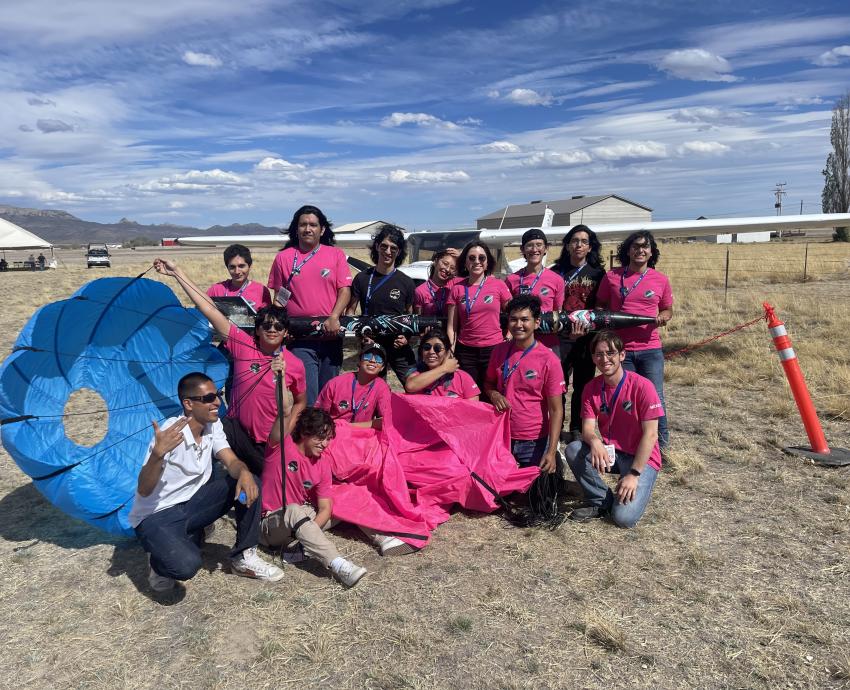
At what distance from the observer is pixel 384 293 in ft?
18.2

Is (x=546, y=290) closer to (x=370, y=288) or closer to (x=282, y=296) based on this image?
(x=370, y=288)

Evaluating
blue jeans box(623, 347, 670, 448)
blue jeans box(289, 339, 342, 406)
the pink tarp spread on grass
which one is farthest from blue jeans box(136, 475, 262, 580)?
blue jeans box(623, 347, 670, 448)

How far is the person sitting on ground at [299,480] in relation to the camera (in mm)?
3959

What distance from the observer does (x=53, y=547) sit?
4277mm

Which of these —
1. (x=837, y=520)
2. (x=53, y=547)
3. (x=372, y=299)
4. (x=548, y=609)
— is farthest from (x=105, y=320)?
(x=837, y=520)

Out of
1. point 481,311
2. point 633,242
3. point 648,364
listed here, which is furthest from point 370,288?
point 648,364

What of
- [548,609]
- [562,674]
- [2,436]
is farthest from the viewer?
[2,436]

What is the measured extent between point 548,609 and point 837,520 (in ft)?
7.99

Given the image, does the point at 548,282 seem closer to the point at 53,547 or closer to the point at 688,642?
the point at 688,642

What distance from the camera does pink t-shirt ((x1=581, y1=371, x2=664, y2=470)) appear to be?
4406 mm

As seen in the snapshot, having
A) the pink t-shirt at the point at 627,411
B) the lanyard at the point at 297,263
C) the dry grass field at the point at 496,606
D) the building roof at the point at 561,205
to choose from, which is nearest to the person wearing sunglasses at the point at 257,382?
the dry grass field at the point at 496,606

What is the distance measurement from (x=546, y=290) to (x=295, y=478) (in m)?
2.86

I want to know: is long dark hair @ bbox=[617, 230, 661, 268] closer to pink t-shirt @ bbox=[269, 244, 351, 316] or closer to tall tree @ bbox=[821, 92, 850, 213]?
pink t-shirt @ bbox=[269, 244, 351, 316]

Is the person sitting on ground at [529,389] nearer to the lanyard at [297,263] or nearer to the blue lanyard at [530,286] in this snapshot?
the blue lanyard at [530,286]
